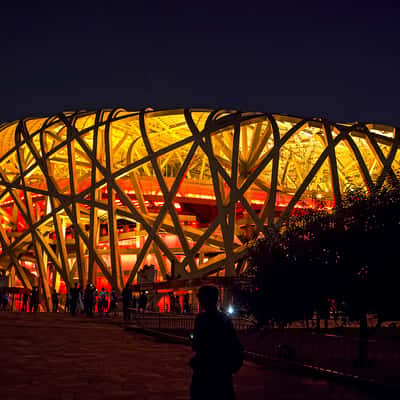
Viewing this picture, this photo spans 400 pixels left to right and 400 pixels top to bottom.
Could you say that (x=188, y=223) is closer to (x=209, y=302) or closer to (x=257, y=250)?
(x=257, y=250)

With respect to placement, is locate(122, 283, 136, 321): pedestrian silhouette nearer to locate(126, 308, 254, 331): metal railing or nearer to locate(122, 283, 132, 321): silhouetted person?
locate(122, 283, 132, 321): silhouetted person

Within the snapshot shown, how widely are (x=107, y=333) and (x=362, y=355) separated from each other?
28.8 feet

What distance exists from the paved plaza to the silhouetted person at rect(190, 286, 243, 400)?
320cm

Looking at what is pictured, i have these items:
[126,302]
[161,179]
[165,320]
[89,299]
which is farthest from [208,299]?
[161,179]

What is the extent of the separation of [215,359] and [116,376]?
5074 mm

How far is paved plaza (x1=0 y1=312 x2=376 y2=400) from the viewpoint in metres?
8.25

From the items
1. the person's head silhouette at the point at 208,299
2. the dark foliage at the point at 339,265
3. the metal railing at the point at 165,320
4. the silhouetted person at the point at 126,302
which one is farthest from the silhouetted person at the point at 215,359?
the silhouetted person at the point at 126,302

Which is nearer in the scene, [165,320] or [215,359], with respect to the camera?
[215,359]

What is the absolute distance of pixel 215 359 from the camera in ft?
16.2

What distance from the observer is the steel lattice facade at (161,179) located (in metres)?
36.4

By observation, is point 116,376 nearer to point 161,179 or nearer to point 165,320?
point 165,320

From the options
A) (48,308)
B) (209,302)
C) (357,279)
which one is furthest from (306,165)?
(209,302)

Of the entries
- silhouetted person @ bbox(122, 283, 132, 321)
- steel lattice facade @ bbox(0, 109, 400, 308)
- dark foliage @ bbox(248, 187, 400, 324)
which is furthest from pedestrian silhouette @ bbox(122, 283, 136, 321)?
dark foliage @ bbox(248, 187, 400, 324)

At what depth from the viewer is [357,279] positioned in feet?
40.7
